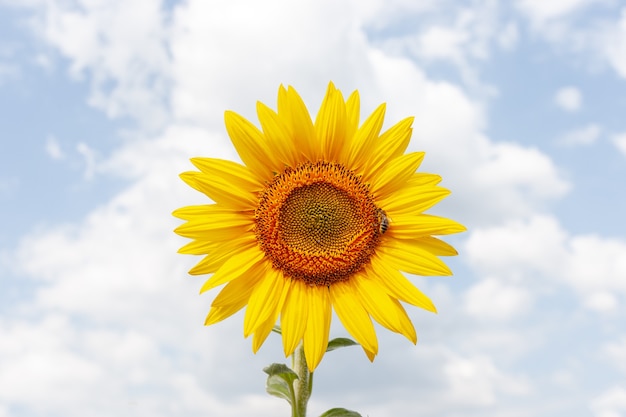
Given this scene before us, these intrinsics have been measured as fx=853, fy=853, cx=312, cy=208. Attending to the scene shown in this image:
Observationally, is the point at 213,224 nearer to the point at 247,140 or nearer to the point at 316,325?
the point at 247,140

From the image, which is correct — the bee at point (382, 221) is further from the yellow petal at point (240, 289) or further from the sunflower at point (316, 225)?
the yellow petal at point (240, 289)

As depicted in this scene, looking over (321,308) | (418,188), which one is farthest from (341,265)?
(418,188)

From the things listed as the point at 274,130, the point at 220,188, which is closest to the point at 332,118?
the point at 274,130

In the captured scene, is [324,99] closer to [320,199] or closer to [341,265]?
[320,199]

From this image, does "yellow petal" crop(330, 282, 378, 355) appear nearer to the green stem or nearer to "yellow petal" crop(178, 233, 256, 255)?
the green stem

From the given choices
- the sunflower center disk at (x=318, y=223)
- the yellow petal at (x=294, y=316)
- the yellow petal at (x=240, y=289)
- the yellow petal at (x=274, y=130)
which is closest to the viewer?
the yellow petal at (x=294, y=316)

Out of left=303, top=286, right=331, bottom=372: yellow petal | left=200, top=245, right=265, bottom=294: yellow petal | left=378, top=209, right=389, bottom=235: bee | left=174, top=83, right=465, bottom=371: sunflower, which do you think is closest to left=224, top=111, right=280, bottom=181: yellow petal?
left=174, top=83, right=465, bottom=371: sunflower

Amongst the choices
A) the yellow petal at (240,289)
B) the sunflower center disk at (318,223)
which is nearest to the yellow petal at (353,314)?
the sunflower center disk at (318,223)
